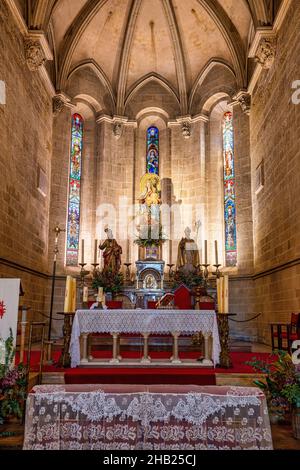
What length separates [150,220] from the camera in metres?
14.9

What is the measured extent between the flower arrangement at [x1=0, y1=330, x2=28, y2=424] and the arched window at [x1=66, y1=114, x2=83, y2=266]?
34.7ft

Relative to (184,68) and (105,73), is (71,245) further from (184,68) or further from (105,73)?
(184,68)

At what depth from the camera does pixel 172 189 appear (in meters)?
16.4

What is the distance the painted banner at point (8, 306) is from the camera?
202 inches

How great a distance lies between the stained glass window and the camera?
15.2 meters

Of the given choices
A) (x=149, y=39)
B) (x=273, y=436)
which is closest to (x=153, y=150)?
(x=149, y=39)

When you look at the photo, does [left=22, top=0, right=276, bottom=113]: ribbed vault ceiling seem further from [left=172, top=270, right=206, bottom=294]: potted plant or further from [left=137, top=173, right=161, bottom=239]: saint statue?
[left=172, top=270, right=206, bottom=294]: potted plant

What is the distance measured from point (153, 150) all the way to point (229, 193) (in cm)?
374

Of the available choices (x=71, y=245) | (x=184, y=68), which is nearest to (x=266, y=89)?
(x=184, y=68)

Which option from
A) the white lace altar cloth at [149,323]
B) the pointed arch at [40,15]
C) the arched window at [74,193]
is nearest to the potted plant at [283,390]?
the white lace altar cloth at [149,323]

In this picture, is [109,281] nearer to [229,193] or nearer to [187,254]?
[187,254]

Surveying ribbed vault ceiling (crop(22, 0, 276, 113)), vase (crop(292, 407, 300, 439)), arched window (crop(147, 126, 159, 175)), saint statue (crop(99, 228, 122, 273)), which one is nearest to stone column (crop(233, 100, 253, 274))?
ribbed vault ceiling (crop(22, 0, 276, 113))
